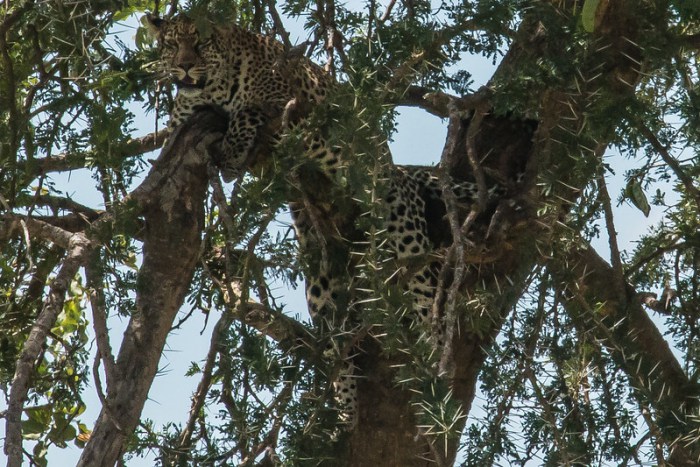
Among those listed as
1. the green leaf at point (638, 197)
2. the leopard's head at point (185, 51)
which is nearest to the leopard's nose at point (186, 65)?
the leopard's head at point (185, 51)

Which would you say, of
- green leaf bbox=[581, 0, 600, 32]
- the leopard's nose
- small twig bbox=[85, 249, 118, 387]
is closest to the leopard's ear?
the leopard's nose

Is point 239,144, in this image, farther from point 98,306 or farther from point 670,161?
point 670,161

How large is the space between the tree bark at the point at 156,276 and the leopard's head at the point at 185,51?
1731 millimetres

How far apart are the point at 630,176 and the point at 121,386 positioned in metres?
2.51

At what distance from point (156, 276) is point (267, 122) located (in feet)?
4.60

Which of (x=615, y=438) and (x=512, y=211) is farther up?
(x=512, y=211)

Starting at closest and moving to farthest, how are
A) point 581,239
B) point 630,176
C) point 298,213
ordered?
point 581,239, point 630,176, point 298,213

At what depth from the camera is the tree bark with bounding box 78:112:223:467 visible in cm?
428

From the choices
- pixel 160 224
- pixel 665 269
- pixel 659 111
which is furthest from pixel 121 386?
pixel 665 269

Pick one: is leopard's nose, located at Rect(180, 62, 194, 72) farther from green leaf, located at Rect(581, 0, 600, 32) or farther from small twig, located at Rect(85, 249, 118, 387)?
green leaf, located at Rect(581, 0, 600, 32)

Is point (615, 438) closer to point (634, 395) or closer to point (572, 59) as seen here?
point (634, 395)

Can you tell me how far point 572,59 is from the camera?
487 centimetres

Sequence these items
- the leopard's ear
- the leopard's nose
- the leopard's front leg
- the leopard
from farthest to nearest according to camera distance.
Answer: the leopard's nose < the leopard's ear < the leopard's front leg < the leopard

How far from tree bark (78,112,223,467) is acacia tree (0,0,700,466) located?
0.03ft
